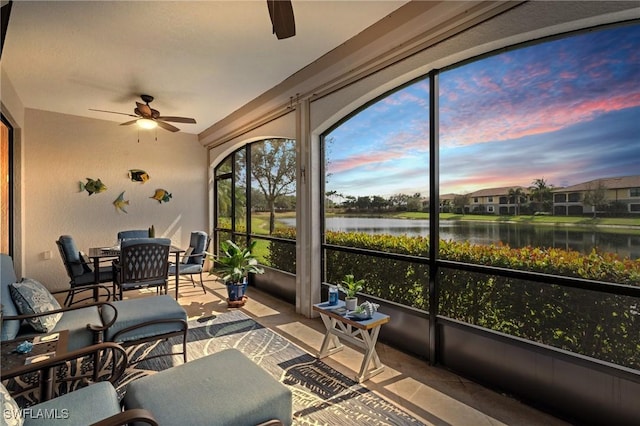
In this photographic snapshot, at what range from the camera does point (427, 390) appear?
240 centimetres

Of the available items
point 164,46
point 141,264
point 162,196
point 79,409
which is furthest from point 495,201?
point 162,196

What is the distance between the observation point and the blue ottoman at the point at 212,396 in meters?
1.46

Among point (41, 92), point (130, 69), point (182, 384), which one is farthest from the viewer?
point (41, 92)

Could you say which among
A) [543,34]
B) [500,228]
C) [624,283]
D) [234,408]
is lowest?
[234,408]

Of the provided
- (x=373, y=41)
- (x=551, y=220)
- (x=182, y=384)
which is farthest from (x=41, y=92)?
(x=551, y=220)

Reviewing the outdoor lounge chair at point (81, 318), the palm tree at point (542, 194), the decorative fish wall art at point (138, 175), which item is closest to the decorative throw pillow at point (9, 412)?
A: the outdoor lounge chair at point (81, 318)

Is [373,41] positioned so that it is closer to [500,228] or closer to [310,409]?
[500,228]

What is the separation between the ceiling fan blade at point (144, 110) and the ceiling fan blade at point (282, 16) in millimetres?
3271

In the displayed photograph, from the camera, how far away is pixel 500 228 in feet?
8.10

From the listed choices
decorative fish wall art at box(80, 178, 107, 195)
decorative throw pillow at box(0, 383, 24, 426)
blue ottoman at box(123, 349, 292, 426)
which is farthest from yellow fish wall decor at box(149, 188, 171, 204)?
decorative throw pillow at box(0, 383, 24, 426)

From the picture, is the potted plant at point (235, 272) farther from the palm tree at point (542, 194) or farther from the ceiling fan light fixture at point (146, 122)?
the palm tree at point (542, 194)

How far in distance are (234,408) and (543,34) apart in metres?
2.90

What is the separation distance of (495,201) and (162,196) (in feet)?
20.0

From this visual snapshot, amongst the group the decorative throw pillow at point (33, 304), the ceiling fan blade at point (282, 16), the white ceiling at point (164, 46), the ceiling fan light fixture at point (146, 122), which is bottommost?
the decorative throw pillow at point (33, 304)
